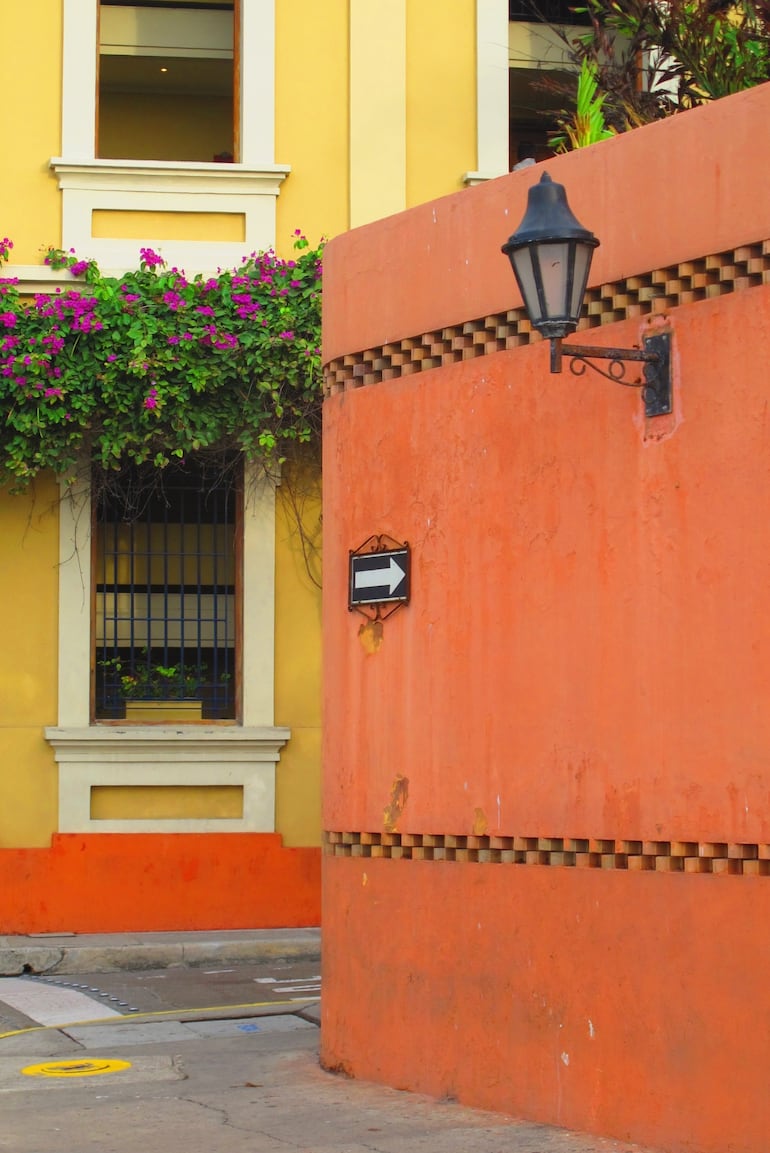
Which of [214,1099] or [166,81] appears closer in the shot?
[214,1099]

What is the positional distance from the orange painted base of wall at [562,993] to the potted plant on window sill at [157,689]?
4757mm

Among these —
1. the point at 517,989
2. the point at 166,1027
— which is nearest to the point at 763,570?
the point at 517,989

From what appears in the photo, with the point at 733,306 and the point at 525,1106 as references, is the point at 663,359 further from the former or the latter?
the point at 525,1106

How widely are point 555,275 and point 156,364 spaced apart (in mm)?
6255

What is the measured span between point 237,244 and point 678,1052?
8.29 metres

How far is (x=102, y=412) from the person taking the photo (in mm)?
12852

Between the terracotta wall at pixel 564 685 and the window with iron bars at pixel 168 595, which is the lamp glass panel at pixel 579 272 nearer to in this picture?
the terracotta wall at pixel 564 685

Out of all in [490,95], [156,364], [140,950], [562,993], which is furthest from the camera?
[490,95]

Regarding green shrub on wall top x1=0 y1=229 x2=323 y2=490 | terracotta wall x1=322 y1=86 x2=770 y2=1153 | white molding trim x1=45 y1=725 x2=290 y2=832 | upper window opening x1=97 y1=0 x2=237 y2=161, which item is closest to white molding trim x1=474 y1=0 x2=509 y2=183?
green shrub on wall top x1=0 y1=229 x2=323 y2=490

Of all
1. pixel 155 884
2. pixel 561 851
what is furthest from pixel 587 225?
pixel 155 884

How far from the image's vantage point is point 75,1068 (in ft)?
29.5

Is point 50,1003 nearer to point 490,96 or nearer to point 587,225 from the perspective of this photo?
point 587,225

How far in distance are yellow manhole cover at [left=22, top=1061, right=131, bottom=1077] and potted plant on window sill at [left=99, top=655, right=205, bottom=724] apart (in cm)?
452

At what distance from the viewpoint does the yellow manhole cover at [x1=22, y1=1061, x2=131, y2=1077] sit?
8828 mm
